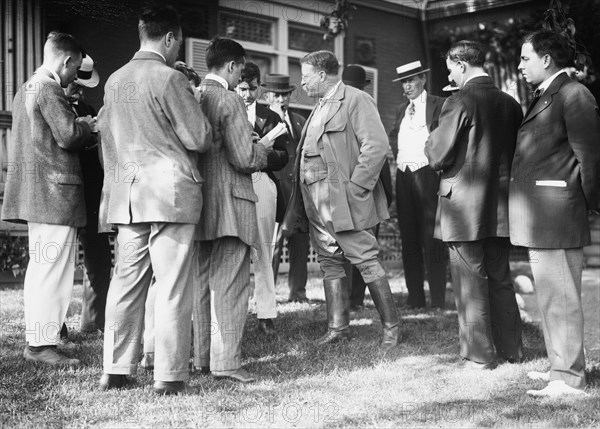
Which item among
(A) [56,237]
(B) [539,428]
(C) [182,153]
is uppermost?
(C) [182,153]

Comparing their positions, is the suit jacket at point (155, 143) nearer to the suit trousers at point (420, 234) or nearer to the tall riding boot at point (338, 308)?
the tall riding boot at point (338, 308)

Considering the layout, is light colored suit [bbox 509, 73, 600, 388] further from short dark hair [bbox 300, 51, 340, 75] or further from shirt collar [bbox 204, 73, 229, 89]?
shirt collar [bbox 204, 73, 229, 89]

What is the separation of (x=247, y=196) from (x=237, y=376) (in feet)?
3.75

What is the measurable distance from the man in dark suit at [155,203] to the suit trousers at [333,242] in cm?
165

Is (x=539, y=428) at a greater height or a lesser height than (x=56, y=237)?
lesser

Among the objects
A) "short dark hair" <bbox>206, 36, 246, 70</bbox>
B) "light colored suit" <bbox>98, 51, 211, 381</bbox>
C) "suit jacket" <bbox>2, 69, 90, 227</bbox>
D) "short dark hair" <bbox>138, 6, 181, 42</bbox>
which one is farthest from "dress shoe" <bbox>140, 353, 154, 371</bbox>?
"short dark hair" <bbox>138, 6, 181, 42</bbox>

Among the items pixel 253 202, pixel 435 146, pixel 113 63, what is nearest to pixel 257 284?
pixel 253 202

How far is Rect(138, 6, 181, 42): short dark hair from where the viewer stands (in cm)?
450

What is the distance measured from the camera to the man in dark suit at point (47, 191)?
203 inches

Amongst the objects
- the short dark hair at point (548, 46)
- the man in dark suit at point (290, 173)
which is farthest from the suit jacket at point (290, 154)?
the short dark hair at point (548, 46)

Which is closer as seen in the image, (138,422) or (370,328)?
(138,422)

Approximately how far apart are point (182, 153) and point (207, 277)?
3.16ft

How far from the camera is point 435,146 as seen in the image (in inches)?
208

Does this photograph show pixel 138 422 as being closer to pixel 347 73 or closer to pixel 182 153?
pixel 182 153
